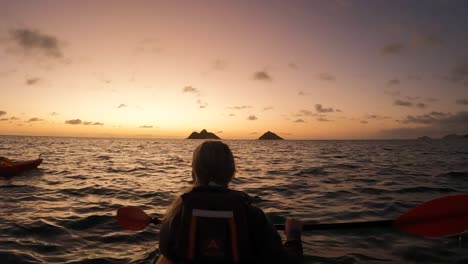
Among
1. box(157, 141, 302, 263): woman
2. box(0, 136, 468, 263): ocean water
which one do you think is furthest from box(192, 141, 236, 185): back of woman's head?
box(0, 136, 468, 263): ocean water

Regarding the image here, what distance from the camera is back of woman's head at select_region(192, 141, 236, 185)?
11.2ft

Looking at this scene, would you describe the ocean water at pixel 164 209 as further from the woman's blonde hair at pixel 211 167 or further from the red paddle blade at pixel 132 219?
the red paddle blade at pixel 132 219

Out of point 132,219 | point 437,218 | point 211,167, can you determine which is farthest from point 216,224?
point 437,218

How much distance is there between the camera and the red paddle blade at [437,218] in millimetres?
5359

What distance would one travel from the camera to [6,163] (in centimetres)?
1966

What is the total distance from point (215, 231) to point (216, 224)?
0.07 m

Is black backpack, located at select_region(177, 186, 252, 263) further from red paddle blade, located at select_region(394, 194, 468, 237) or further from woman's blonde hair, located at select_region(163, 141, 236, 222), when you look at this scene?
red paddle blade, located at select_region(394, 194, 468, 237)

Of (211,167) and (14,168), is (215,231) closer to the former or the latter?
(211,167)

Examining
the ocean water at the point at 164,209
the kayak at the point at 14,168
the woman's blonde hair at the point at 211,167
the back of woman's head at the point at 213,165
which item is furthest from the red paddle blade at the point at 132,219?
the kayak at the point at 14,168

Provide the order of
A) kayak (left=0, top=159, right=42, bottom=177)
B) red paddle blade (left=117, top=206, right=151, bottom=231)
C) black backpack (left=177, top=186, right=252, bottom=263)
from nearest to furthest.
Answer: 1. black backpack (left=177, top=186, right=252, bottom=263)
2. red paddle blade (left=117, top=206, right=151, bottom=231)
3. kayak (left=0, top=159, right=42, bottom=177)

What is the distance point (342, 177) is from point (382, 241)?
12.0m

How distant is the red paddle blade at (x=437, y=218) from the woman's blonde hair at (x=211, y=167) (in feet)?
10.8

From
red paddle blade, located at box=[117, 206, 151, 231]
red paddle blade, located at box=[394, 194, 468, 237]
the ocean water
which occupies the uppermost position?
red paddle blade, located at box=[394, 194, 468, 237]

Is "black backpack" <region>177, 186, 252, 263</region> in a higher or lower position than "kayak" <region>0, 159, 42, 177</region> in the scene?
higher
